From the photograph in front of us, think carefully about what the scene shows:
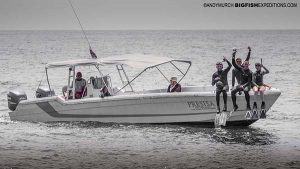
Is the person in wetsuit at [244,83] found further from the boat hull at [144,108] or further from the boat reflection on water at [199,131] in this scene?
the boat reflection on water at [199,131]

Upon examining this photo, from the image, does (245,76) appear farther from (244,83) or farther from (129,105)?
(129,105)

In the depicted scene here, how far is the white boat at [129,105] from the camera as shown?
19.3m

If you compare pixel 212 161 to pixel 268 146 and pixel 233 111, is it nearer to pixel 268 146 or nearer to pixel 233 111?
pixel 268 146

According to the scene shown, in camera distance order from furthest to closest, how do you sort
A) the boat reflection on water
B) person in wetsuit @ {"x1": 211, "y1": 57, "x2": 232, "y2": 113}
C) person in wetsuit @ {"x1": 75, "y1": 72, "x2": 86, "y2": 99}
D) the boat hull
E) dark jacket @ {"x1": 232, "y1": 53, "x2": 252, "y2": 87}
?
person in wetsuit @ {"x1": 75, "y1": 72, "x2": 86, "y2": 99} → the boat hull → dark jacket @ {"x1": 232, "y1": 53, "x2": 252, "y2": 87} → person in wetsuit @ {"x1": 211, "y1": 57, "x2": 232, "y2": 113} → the boat reflection on water

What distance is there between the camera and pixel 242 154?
52.2 ft

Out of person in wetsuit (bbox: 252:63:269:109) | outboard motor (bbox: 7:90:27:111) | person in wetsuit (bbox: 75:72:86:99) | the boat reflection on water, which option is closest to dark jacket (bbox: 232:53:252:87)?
person in wetsuit (bbox: 252:63:269:109)

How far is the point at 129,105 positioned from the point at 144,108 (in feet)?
1.80

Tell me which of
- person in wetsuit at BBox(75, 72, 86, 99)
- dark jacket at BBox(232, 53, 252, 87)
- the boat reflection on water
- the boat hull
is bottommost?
the boat reflection on water

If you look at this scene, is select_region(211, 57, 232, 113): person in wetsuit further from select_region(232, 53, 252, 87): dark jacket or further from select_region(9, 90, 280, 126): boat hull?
select_region(232, 53, 252, 87): dark jacket

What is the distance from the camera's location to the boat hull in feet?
63.1

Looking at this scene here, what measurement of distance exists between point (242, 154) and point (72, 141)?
562 cm

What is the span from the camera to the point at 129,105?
65.2 feet

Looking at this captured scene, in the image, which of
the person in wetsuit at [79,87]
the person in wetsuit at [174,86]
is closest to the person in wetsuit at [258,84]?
the person in wetsuit at [174,86]

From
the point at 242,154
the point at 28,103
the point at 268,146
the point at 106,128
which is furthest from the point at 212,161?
the point at 28,103
